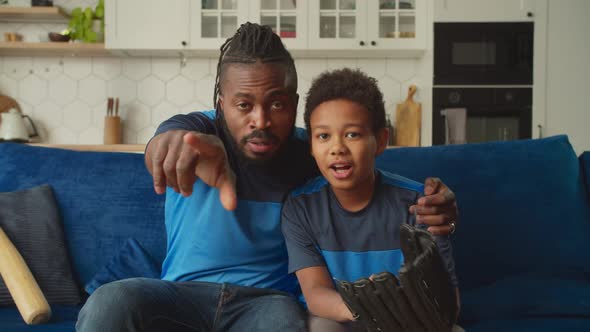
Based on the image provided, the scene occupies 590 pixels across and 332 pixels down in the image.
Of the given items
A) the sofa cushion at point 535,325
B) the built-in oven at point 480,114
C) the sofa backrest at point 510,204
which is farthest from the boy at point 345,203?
the built-in oven at point 480,114

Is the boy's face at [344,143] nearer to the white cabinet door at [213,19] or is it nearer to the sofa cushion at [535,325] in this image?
Result: the sofa cushion at [535,325]

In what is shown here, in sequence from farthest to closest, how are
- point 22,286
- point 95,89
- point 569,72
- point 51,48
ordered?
point 95,89
point 51,48
point 569,72
point 22,286

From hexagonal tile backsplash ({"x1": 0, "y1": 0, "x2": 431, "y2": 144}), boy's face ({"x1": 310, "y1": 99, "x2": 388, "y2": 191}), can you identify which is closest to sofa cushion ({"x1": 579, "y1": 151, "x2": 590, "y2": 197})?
boy's face ({"x1": 310, "y1": 99, "x2": 388, "y2": 191})

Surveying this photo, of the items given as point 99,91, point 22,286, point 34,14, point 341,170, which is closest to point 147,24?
point 99,91

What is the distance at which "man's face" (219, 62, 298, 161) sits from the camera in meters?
1.19

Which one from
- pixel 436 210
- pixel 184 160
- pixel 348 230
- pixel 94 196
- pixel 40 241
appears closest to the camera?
pixel 184 160

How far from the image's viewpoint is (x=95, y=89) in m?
3.86

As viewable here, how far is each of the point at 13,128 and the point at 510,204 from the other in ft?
10.2

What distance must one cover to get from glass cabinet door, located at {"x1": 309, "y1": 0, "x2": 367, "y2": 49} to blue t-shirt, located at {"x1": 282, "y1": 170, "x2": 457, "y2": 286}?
2382 millimetres

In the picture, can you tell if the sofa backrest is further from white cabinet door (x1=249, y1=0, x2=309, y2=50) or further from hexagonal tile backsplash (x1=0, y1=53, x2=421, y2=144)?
hexagonal tile backsplash (x1=0, y1=53, x2=421, y2=144)

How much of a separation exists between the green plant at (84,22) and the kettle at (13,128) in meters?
0.62

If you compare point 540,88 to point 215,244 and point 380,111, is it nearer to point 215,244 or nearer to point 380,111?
point 380,111

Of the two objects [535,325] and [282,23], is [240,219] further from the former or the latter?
[282,23]

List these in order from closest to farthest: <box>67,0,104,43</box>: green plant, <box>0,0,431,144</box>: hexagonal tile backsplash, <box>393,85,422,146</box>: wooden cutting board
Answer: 1. <box>393,85,422,146</box>: wooden cutting board
2. <box>67,0,104,43</box>: green plant
3. <box>0,0,431,144</box>: hexagonal tile backsplash
